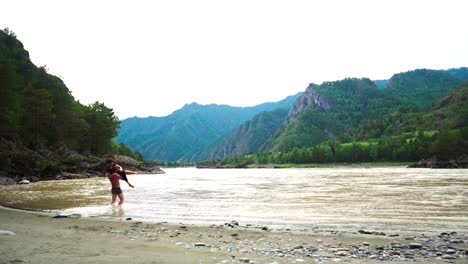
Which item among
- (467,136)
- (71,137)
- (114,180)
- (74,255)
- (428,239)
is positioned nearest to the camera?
(74,255)

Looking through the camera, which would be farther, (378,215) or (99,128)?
(99,128)

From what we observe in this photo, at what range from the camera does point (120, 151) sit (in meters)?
197

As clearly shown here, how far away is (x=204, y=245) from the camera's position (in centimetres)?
1253

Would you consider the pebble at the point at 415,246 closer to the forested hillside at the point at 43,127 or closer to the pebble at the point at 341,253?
the pebble at the point at 341,253

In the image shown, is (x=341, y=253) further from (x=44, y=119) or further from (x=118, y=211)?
(x=44, y=119)

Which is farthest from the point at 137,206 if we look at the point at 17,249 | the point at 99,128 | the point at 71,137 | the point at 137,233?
the point at 99,128

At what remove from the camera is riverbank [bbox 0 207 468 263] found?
1024 cm

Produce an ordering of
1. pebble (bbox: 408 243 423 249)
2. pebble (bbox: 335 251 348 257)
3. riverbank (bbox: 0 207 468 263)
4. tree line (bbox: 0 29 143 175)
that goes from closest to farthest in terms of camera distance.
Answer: riverbank (bbox: 0 207 468 263)
pebble (bbox: 335 251 348 257)
pebble (bbox: 408 243 423 249)
tree line (bbox: 0 29 143 175)

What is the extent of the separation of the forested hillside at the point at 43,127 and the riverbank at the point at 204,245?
5486 cm

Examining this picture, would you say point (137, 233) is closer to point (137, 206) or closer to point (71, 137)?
point (137, 206)

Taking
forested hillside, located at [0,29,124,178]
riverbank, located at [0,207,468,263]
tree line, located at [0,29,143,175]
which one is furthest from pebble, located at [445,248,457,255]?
tree line, located at [0,29,143,175]

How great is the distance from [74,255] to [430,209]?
2026 cm

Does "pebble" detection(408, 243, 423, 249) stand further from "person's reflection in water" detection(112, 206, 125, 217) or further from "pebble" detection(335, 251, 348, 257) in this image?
"person's reflection in water" detection(112, 206, 125, 217)

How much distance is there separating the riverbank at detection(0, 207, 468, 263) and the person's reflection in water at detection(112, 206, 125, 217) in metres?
3.96
